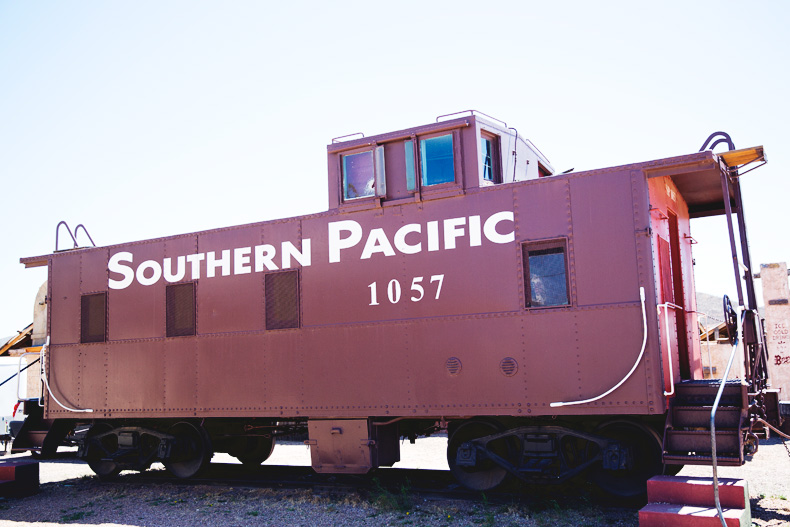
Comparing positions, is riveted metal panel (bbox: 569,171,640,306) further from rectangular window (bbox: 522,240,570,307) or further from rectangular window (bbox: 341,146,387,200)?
rectangular window (bbox: 341,146,387,200)

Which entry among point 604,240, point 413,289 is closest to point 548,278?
point 604,240

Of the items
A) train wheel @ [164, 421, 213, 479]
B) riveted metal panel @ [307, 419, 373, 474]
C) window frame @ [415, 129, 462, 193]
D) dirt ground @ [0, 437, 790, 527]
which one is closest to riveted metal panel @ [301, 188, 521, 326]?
window frame @ [415, 129, 462, 193]

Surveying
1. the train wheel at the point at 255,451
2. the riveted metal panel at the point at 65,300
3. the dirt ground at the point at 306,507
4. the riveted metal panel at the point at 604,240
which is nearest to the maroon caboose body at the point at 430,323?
the riveted metal panel at the point at 604,240

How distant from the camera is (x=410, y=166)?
9.09 m

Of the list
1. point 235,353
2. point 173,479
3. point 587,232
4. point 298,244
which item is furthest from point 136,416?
point 587,232

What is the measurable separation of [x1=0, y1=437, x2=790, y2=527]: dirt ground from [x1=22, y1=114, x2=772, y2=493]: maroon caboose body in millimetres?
416

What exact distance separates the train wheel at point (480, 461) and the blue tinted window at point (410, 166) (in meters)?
3.19

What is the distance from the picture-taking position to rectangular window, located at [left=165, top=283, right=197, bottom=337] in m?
10.5

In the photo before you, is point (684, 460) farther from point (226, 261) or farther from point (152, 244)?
point (152, 244)

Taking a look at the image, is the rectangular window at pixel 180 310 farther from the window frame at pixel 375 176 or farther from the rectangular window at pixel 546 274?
the rectangular window at pixel 546 274

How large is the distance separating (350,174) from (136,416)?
5.23 metres

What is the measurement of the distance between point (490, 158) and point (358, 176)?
6.05 feet

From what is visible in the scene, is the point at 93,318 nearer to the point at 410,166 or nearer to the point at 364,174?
the point at 364,174

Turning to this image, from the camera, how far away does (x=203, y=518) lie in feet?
27.4
